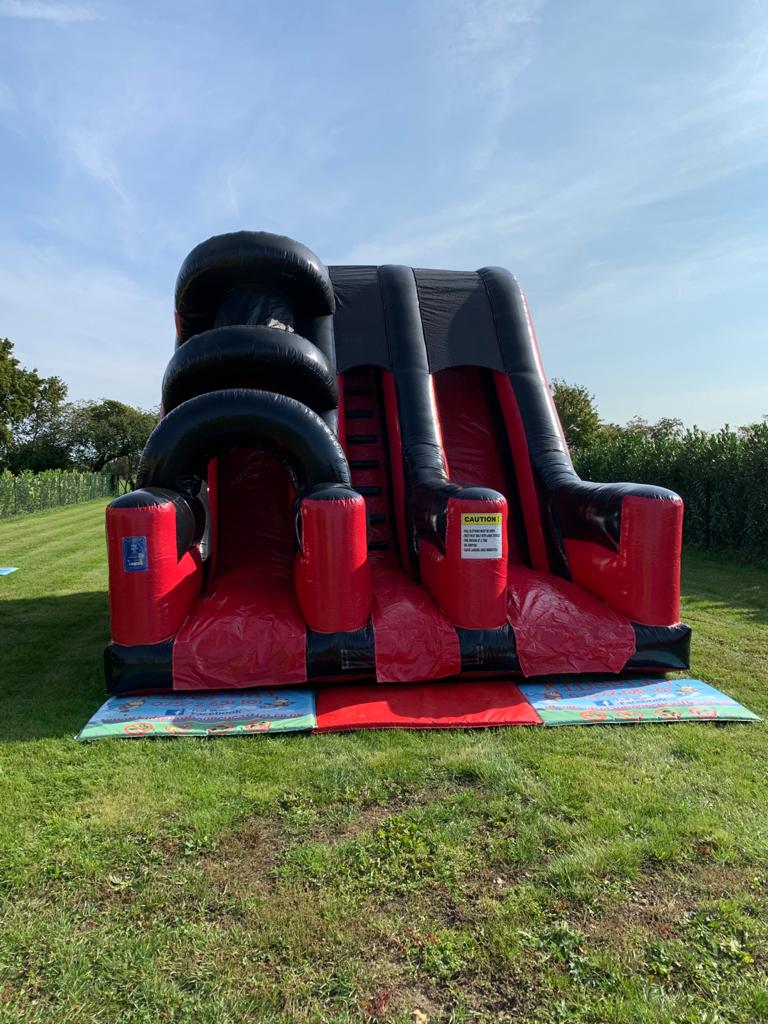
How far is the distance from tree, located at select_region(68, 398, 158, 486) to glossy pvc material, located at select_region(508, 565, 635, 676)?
32.0m

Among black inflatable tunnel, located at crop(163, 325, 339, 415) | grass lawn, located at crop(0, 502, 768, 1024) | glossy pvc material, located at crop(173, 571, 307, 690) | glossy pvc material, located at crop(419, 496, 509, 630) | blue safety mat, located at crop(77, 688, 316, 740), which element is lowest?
grass lawn, located at crop(0, 502, 768, 1024)

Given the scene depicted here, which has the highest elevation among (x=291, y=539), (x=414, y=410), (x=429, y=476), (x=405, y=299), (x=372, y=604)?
(x=405, y=299)

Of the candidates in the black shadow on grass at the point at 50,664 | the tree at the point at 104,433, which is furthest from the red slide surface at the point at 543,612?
the tree at the point at 104,433

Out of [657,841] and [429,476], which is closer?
[657,841]

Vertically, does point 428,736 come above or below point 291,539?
below

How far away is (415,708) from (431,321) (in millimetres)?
3562

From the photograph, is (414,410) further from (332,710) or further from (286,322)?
(332,710)

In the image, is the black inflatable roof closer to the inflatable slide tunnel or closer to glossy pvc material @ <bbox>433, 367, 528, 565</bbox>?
the inflatable slide tunnel

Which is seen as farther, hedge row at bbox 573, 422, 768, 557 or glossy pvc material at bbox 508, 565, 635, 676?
hedge row at bbox 573, 422, 768, 557

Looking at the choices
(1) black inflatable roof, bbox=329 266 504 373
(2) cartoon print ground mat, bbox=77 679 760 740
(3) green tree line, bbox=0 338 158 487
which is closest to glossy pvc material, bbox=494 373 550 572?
(1) black inflatable roof, bbox=329 266 504 373

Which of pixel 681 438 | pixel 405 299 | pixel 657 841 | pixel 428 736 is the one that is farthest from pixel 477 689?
pixel 681 438

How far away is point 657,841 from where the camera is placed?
218 cm

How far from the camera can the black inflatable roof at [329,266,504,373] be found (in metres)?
5.55

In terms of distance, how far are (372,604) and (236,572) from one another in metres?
1.14
